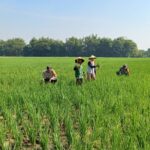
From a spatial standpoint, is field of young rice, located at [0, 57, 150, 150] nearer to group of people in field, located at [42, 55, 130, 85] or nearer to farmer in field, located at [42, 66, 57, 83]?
group of people in field, located at [42, 55, 130, 85]

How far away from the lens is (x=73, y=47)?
117m

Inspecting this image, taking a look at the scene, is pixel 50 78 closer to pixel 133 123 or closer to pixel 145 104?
pixel 145 104

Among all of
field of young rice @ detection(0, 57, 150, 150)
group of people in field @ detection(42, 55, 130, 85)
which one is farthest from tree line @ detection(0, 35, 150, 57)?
field of young rice @ detection(0, 57, 150, 150)

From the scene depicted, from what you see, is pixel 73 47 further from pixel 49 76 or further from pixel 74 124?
pixel 74 124

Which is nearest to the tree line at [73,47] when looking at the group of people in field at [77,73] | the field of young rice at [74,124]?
the group of people in field at [77,73]

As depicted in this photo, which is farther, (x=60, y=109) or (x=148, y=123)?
(x=60, y=109)

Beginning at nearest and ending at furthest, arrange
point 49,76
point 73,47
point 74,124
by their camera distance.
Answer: point 74,124 < point 49,76 < point 73,47

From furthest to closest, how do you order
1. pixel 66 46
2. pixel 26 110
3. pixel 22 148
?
pixel 66 46, pixel 26 110, pixel 22 148

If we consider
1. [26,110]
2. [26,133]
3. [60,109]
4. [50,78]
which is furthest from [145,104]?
[50,78]

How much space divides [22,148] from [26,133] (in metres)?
0.60

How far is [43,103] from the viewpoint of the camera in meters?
8.50

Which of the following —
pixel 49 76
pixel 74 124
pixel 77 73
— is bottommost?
pixel 74 124

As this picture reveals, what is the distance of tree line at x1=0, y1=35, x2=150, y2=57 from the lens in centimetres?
11088

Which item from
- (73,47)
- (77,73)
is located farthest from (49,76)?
(73,47)
